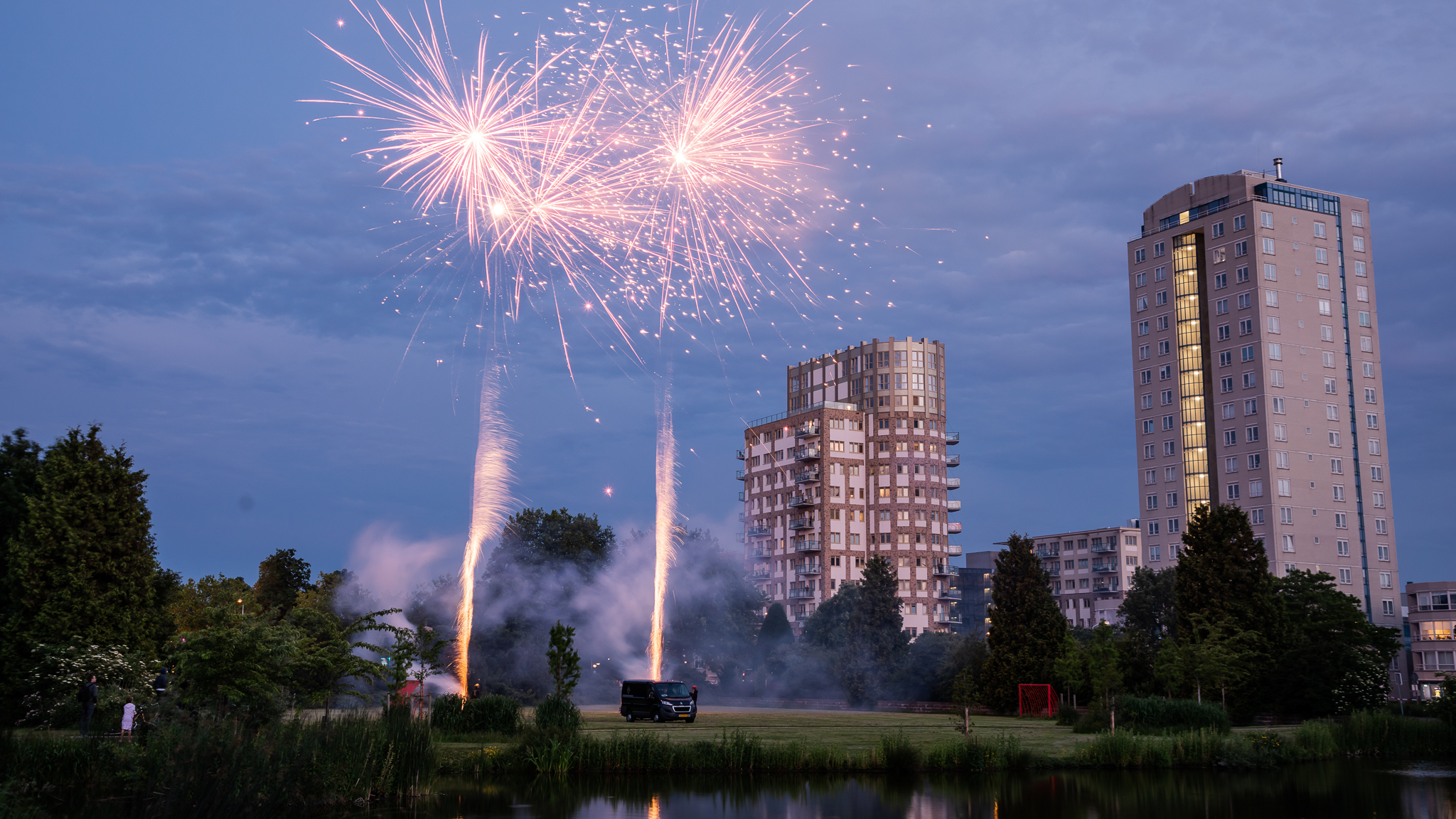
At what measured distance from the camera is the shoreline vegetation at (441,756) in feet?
52.2

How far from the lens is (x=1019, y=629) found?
159ft

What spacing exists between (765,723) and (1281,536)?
66.7 meters

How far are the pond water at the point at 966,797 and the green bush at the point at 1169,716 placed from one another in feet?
17.9

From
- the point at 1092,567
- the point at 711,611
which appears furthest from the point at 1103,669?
the point at 1092,567

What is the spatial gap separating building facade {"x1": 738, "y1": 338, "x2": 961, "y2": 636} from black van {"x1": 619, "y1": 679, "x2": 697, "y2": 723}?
7413 centimetres

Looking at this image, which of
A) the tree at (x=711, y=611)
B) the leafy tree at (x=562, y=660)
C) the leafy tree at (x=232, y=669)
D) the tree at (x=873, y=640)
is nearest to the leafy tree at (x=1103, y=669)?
the leafy tree at (x=562, y=660)

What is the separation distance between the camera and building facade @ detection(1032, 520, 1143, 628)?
130875 millimetres

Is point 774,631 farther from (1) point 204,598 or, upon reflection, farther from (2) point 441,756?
(2) point 441,756

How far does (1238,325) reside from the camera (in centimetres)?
9619

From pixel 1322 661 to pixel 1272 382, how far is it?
6105cm

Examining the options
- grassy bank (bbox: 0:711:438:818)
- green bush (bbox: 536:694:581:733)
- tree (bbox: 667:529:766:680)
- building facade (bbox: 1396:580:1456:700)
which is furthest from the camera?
building facade (bbox: 1396:580:1456:700)

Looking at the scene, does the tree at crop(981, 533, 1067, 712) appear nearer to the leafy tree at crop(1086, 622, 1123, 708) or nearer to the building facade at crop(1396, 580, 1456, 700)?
the leafy tree at crop(1086, 622, 1123, 708)

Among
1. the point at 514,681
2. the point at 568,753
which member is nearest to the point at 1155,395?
the point at 514,681

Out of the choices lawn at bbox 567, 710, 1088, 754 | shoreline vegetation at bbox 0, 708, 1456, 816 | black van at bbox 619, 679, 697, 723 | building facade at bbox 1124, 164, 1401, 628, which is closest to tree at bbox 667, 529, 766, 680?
lawn at bbox 567, 710, 1088, 754
